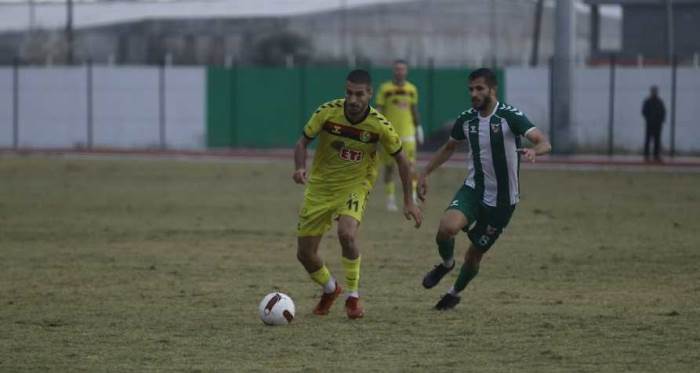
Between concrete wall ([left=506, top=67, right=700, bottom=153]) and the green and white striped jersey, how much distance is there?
26.4m

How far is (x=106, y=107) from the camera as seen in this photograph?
44188 millimetres

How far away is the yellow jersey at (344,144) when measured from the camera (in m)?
10.8

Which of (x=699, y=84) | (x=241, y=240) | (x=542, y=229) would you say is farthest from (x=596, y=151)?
(x=241, y=240)

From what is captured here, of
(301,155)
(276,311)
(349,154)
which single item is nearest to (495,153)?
(349,154)

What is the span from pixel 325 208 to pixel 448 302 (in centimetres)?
132

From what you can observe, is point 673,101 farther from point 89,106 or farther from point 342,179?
point 342,179

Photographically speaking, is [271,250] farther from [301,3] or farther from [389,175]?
[301,3]

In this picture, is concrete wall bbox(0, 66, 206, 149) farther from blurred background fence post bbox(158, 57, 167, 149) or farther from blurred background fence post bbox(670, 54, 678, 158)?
blurred background fence post bbox(670, 54, 678, 158)

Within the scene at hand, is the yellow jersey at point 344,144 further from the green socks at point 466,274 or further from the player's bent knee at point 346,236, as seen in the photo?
the green socks at point 466,274

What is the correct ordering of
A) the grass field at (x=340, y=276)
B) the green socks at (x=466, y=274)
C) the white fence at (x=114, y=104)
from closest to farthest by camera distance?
1. the grass field at (x=340, y=276)
2. the green socks at (x=466, y=274)
3. the white fence at (x=114, y=104)

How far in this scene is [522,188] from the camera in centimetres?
2688

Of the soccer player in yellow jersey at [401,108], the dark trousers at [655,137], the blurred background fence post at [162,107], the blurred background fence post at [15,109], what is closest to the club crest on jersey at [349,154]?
the soccer player in yellow jersey at [401,108]

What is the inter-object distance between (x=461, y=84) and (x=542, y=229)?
21.5 meters

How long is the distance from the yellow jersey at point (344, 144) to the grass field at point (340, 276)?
1106 mm
